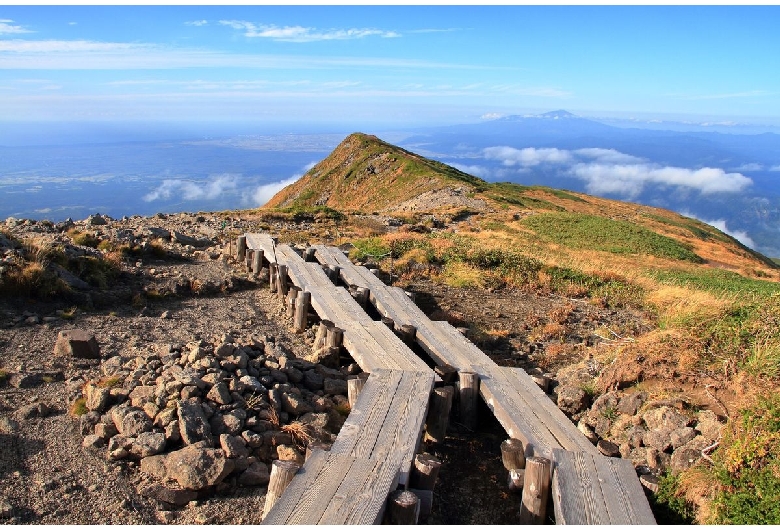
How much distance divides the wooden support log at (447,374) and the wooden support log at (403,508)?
3.21 m

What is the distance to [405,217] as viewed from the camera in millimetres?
31781

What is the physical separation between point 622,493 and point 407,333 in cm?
465

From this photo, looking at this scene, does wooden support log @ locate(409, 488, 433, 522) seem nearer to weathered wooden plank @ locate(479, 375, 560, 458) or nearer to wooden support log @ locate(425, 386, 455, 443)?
weathered wooden plank @ locate(479, 375, 560, 458)

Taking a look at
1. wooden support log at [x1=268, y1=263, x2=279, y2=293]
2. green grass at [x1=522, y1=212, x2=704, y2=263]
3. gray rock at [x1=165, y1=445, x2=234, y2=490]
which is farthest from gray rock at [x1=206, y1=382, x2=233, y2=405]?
green grass at [x1=522, y1=212, x2=704, y2=263]

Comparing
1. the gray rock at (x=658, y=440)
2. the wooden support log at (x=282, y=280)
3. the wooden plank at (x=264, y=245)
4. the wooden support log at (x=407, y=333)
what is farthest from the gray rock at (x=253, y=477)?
the wooden plank at (x=264, y=245)

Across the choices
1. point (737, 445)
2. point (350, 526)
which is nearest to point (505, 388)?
point (737, 445)

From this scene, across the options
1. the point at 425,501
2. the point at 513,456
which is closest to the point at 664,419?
the point at 513,456

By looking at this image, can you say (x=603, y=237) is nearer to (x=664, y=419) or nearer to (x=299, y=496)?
(x=664, y=419)

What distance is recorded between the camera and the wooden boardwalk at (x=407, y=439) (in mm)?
4469

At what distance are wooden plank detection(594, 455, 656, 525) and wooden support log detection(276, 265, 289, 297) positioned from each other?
326 inches

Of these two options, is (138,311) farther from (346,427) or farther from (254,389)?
(346,427)

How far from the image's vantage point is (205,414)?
20.3ft

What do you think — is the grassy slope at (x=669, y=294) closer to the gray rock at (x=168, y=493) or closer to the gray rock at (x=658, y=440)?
the gray rock at (x=658, y=440)

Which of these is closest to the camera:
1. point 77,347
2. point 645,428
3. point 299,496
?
point 299,496
